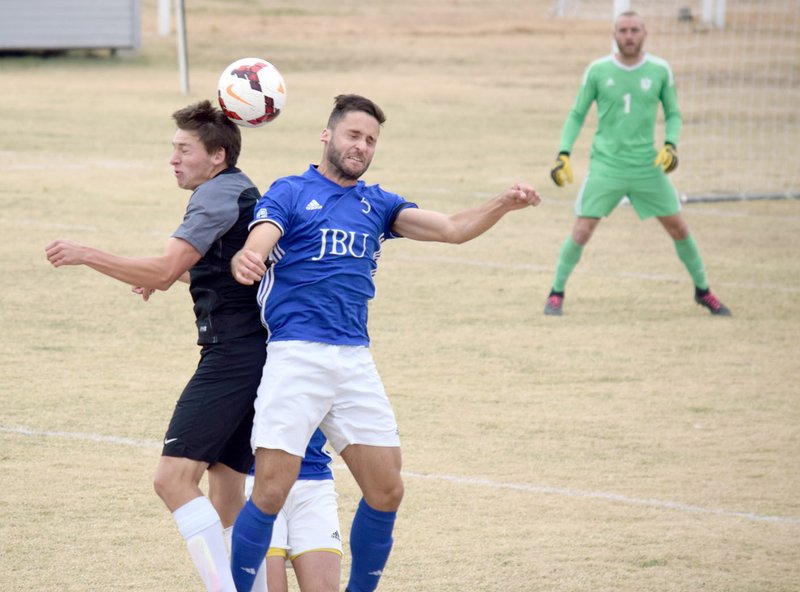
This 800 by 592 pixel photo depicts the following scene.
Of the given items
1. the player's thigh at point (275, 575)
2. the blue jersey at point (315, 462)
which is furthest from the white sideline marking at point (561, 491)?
the player's thigh at point (275, 575)

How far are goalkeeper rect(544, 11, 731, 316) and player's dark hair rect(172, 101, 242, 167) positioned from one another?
6565 mm

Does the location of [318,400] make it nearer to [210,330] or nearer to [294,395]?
[294,395]

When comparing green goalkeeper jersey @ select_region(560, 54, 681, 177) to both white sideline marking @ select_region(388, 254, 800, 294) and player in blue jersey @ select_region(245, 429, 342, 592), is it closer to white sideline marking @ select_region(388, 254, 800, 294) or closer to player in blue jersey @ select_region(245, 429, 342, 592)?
white sideline marking @ select_region(388, 254, 800, 294)

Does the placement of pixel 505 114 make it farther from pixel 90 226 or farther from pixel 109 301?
pixel 109 301

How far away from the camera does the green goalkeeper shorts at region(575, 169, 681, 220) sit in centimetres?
1225

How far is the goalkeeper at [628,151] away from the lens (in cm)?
1226

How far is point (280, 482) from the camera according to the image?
18.3 ft

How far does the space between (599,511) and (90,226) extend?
30.0ft

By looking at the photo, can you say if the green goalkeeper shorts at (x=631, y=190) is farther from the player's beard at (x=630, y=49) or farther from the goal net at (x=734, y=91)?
the goal net at (x=734, y=91)

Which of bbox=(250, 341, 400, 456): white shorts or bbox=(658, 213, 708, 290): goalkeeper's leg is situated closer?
bbox=(250, 341, 400, 456): white shorts

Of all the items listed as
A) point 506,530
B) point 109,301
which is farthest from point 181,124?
point 109,301

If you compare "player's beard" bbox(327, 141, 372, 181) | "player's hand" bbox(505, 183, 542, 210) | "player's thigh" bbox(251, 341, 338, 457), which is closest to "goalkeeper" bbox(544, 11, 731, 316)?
"player's hand" bbox(505, 183, 542, 210)

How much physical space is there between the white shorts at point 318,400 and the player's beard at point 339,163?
0.73 m

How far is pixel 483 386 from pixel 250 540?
4.51 meters
